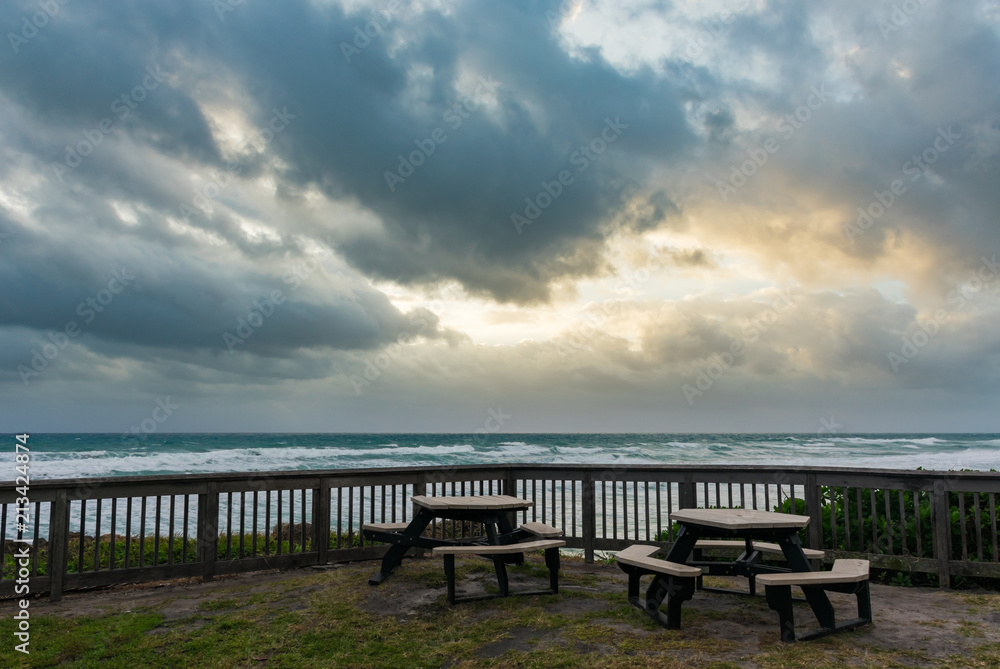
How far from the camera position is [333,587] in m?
5.69

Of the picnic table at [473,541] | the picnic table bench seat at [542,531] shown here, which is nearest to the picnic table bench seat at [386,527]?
the picnic table at [473,541]

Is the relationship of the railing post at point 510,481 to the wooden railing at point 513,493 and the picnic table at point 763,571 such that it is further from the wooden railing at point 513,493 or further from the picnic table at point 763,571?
the picnic table at point 763,571

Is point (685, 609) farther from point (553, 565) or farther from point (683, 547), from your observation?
point (553, 565)

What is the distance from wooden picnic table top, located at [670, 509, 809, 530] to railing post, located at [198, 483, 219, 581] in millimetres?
4336

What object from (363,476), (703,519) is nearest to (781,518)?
(703,519)

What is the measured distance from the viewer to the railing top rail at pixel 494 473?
5.73 metres

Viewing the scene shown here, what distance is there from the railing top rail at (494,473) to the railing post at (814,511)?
97mm

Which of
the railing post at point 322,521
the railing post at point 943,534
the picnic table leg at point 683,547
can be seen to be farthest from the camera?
the railing post at point 322,521

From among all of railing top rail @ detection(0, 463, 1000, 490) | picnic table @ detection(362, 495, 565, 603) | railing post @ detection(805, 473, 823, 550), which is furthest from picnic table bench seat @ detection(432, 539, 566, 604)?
railing post @ detection(805, 473, 823, 550)

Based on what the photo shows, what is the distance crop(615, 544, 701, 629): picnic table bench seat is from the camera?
4.40 metres

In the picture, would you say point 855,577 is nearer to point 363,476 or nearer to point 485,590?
point 485,590

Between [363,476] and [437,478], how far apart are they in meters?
0.84

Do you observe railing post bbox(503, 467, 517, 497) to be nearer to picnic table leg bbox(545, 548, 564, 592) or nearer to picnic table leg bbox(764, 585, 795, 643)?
picnic table leg bbox(545, 548, 564, 592)

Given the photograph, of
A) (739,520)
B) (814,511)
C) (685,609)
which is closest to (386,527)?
(685,609)
